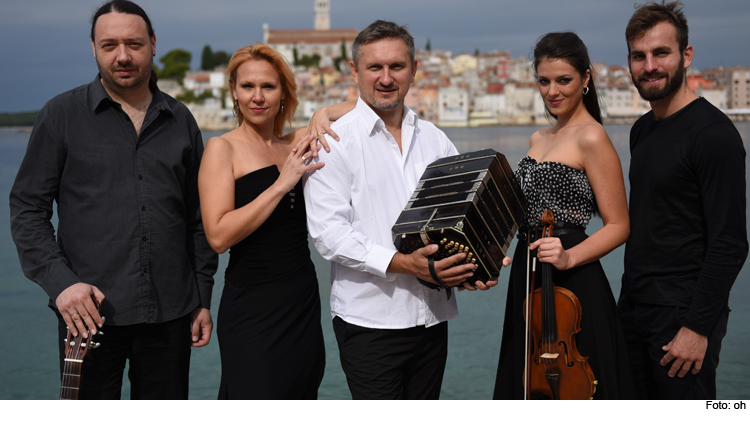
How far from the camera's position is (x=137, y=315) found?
2.31 metres

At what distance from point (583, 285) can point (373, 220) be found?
0.73m

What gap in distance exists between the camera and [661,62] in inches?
87.4

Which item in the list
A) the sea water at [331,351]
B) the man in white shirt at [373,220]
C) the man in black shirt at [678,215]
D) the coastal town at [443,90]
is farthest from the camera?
the coastal town at [443,90]

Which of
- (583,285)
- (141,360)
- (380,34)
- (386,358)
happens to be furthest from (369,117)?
(141,360)

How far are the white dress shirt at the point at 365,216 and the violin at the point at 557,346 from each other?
340mm

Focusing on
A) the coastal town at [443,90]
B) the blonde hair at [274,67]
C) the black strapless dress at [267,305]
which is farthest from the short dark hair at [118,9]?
the coastal town at [443,90]

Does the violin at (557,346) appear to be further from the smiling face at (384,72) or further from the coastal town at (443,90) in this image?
the coastal town at (443,90)

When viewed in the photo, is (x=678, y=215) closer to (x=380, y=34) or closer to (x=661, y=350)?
(x=661, y=350)

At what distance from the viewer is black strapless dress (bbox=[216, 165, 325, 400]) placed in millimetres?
2348

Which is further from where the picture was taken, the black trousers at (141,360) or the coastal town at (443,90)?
the coastal town at (443,90)

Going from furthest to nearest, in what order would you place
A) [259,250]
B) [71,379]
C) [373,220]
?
[259,250] → [373,220] → [71,379]

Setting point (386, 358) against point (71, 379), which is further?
point (386, 358)

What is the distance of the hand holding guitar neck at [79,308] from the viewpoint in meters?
2.14
